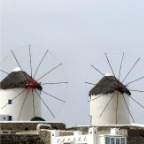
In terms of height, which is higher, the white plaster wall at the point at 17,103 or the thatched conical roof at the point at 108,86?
the thatched conical roof at the point at 108,86

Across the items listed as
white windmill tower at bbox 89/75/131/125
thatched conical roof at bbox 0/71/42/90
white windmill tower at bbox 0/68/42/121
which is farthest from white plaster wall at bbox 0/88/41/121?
white windmill tower at bbox 89/75/131/125

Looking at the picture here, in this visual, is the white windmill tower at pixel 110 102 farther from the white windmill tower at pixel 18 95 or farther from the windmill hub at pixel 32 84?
the white windmill tower at pixel 18 95

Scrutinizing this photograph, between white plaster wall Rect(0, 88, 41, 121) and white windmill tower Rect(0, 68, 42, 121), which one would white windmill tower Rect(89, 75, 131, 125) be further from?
white plaster wall Rect(0, 88, 41, 121)

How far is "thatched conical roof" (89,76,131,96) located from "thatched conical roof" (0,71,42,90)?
3.79 metres

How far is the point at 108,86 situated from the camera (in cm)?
4397

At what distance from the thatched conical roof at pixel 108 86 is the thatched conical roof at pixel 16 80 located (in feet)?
12.4

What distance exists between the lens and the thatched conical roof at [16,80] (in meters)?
43.3

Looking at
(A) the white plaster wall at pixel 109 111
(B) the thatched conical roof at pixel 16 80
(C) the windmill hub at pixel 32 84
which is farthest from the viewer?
(A) the white plaster wall at pixel 109 111

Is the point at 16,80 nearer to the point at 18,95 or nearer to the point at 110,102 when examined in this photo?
the point at 18,95

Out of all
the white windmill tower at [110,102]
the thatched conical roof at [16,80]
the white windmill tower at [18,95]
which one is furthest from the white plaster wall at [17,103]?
the white windmill tower at [110,102]

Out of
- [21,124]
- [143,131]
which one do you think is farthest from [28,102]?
[143,131]

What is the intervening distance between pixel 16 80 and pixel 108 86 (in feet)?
18.4

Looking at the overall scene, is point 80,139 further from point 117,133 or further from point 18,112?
point 18,112

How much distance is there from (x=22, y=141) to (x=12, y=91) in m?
9.03
